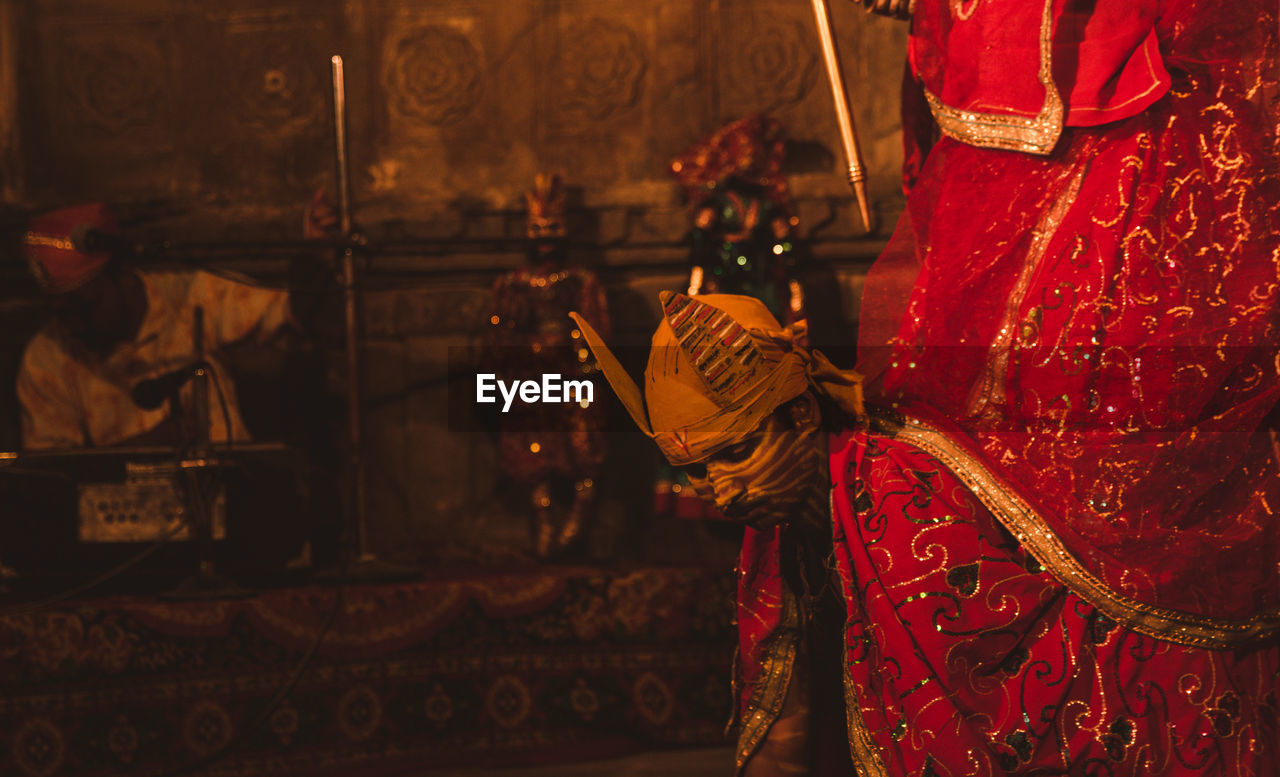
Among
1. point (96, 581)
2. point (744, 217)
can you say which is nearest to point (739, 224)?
point (744, 217)

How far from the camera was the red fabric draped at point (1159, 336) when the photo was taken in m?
1.07

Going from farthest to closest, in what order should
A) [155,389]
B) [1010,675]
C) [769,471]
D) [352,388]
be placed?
[155,389] < [352,388] < [769,471] < [1010,675]

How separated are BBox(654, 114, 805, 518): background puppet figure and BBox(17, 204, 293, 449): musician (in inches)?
62.2

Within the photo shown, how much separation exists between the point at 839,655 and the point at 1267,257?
66 cm

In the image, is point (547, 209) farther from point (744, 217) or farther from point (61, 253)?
point (61, 253)

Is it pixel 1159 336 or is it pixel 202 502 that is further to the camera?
pixel 202 502

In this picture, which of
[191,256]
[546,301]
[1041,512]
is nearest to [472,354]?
[546,301]

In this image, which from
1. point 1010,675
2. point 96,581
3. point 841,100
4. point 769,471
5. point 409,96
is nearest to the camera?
point 1010,675

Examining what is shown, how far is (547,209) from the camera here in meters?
3.70

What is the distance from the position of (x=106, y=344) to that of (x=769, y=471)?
9.60 feet

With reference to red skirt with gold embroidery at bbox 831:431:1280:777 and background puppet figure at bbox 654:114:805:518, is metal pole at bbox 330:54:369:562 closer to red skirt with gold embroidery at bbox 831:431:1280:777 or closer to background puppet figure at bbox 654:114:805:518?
background puppet figure at bbox 654:114:805:518

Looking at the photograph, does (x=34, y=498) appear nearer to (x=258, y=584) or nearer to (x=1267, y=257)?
(x=258, y=584)

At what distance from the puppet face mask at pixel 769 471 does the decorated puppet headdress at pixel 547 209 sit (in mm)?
2555

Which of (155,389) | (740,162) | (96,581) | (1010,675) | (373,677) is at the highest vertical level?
(740,162)
